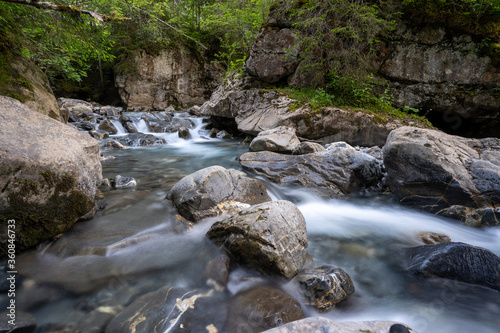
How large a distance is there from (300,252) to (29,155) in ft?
10.2

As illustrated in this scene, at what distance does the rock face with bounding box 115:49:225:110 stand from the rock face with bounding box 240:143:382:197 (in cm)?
1724

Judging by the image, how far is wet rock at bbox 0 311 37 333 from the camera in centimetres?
177

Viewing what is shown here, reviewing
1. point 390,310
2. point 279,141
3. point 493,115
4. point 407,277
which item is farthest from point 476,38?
point 390,310

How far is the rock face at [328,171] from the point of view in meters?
5.26

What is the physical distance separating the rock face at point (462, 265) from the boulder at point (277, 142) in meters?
4.70

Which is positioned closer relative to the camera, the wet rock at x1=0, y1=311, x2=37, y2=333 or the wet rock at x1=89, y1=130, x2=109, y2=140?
the wet rock at x1=0, y1=311, x2=37, y2=333

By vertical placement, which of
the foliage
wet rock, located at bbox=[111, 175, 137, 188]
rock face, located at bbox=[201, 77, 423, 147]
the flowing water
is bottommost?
the flowing water

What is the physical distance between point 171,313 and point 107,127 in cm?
1201

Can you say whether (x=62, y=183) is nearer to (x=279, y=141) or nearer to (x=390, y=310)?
(x=390, y=310)

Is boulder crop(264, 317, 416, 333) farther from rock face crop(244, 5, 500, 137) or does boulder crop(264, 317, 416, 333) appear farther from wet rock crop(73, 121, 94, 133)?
wet rock crop(73, 121, 94, 133)

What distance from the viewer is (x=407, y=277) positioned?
9.11 ft

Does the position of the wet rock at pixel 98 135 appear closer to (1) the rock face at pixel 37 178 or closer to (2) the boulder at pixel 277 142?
(2) the boulder at pixel 277 142

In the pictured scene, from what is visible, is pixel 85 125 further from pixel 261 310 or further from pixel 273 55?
pixel 261 310

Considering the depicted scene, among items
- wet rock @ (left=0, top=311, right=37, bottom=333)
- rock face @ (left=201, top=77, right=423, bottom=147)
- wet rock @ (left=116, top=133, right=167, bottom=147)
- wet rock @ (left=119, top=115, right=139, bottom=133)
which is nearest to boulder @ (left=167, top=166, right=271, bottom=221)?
wet rock @ (left=0, top=311, right=37, bottom=333)
